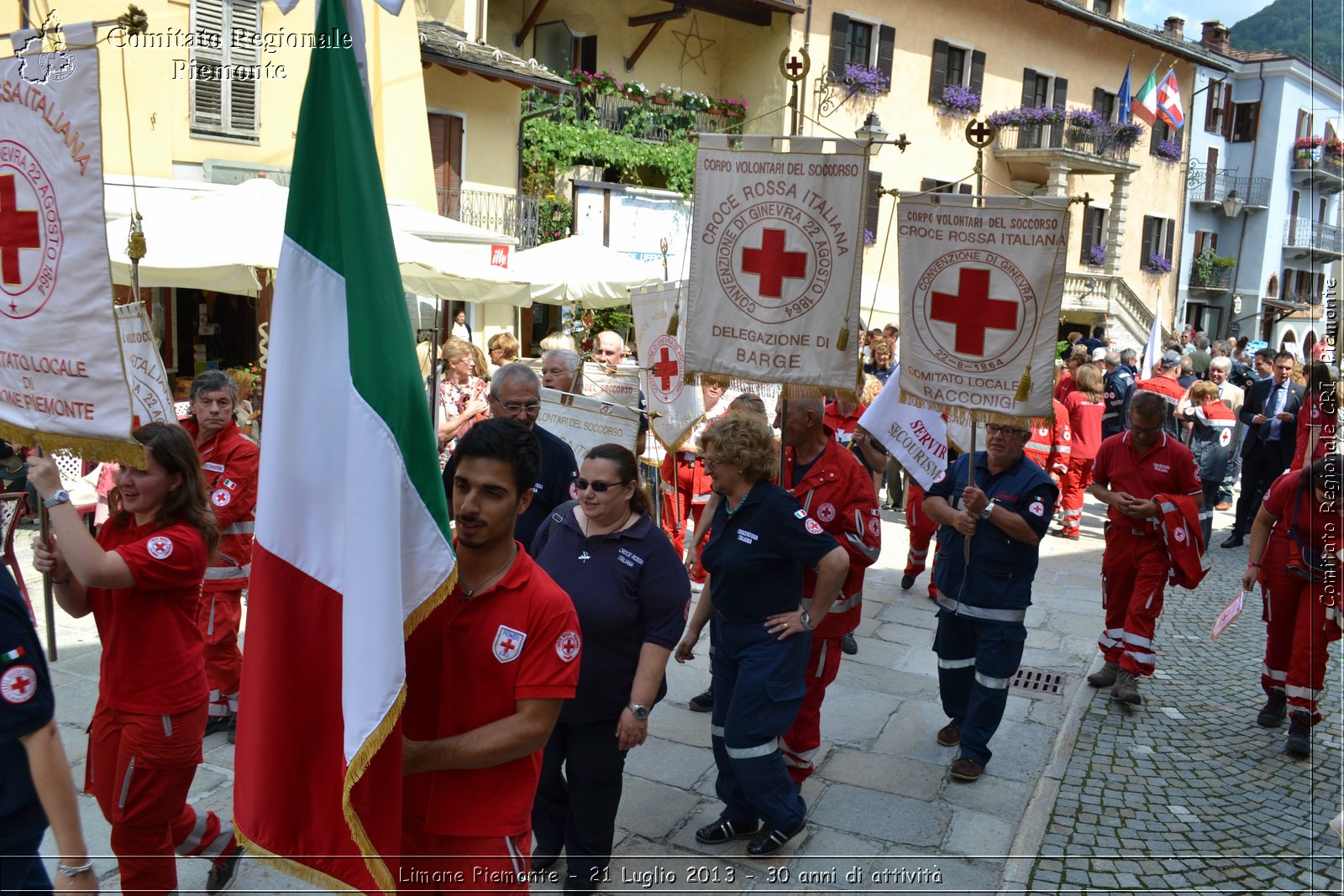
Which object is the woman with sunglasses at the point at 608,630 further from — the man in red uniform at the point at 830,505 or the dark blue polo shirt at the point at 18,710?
the dark blue polo shirt at the point at 18,710

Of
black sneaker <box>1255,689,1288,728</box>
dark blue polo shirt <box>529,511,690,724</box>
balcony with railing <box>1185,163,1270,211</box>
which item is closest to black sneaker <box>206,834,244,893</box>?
dark blue polo shirt <box>529,511,690,724</box>

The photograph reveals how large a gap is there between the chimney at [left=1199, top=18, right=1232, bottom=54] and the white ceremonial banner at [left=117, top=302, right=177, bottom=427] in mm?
40601

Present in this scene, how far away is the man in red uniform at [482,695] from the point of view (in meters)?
2.67

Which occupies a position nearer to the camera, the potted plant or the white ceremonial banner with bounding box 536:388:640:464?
the white ceremonial banner with bounding box 536:388:640:464

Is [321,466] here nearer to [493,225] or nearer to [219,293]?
[219,293]

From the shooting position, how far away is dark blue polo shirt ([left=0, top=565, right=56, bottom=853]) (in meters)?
2.70

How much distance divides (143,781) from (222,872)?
85 centimetres

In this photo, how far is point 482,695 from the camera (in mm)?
2688

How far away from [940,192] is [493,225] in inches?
636

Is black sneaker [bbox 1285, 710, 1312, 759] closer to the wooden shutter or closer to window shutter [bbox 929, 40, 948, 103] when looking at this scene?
window shutter [bbox 929, 40, 948, 103]

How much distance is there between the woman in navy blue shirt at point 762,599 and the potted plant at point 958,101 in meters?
26.8

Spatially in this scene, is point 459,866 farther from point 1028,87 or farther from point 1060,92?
point 1060,92

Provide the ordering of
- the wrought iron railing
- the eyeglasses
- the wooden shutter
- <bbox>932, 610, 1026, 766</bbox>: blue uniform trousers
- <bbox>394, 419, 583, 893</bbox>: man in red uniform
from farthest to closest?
the wrought iron railing, the wooden shutter, <bbox>932, 610, 1026, 766</bbox>: blue uniform trousers, the eyeglasses, <bbox>394, 419, 583, 893</bbox>: man in red uniform

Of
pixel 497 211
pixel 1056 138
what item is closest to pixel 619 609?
pixel 497 211
